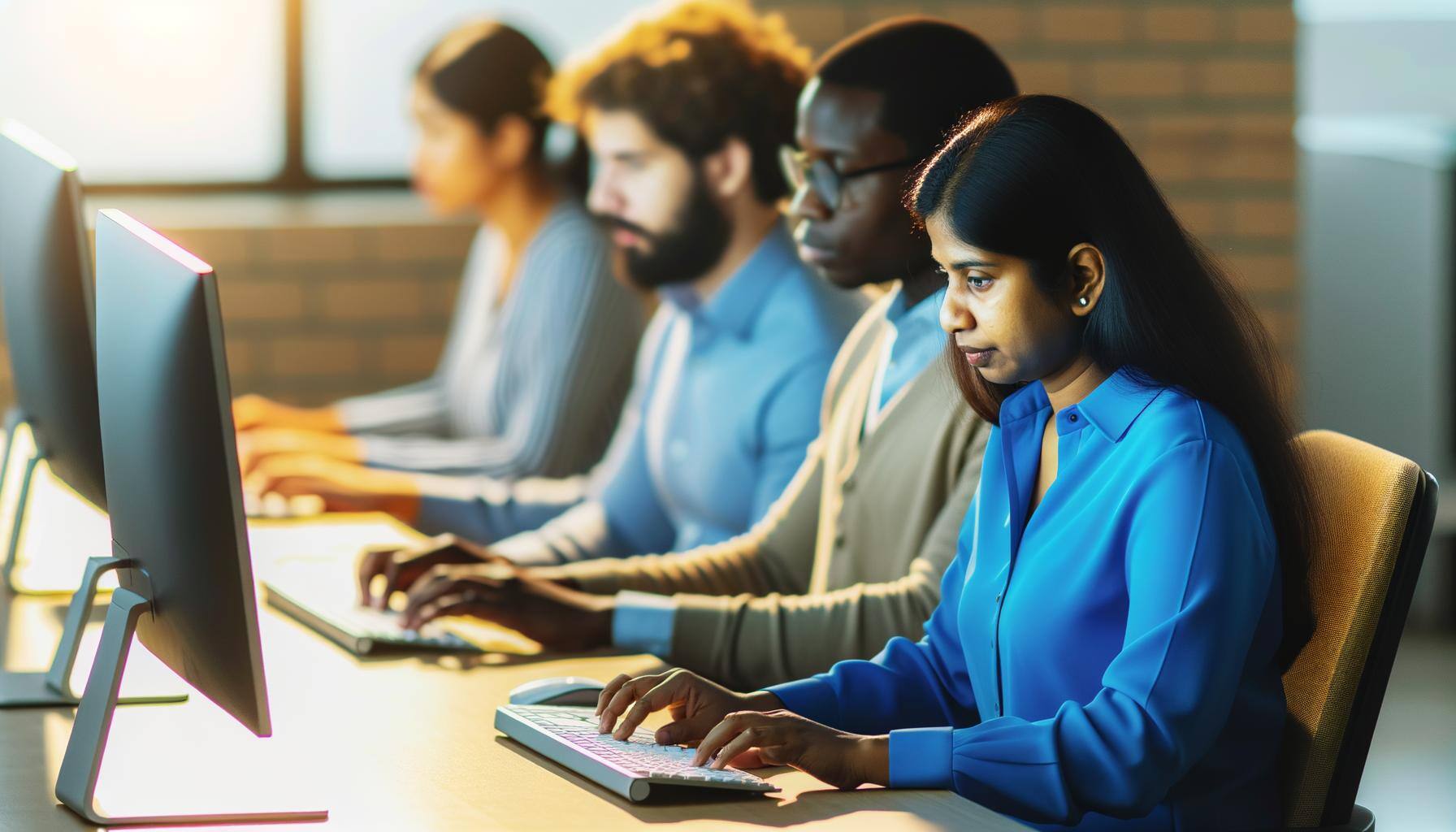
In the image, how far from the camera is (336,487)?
2.61 metres

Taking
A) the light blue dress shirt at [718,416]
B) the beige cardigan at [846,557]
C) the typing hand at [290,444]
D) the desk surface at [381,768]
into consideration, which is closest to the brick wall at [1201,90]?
the typing hand at [290,444]

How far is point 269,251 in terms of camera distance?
3.92 m

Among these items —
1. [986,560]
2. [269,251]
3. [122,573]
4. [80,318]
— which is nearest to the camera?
[122,573]

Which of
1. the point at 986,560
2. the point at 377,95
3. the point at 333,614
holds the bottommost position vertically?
the point at 333,614

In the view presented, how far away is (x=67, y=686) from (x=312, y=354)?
2653 mm

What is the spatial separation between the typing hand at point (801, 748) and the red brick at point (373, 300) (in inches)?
118

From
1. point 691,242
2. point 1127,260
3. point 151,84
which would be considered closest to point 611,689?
point 1127,260

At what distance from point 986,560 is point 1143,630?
0.22m

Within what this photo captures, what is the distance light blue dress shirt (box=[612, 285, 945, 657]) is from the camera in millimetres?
1604

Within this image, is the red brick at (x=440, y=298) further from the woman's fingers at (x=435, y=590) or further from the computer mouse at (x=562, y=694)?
the computer mouse at (x=562, y=694)

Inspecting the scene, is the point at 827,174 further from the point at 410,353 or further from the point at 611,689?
the point at 410,353

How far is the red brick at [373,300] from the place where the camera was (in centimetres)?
399

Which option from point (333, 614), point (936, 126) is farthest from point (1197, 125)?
point (333, 614)

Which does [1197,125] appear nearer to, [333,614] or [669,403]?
[669,403]
